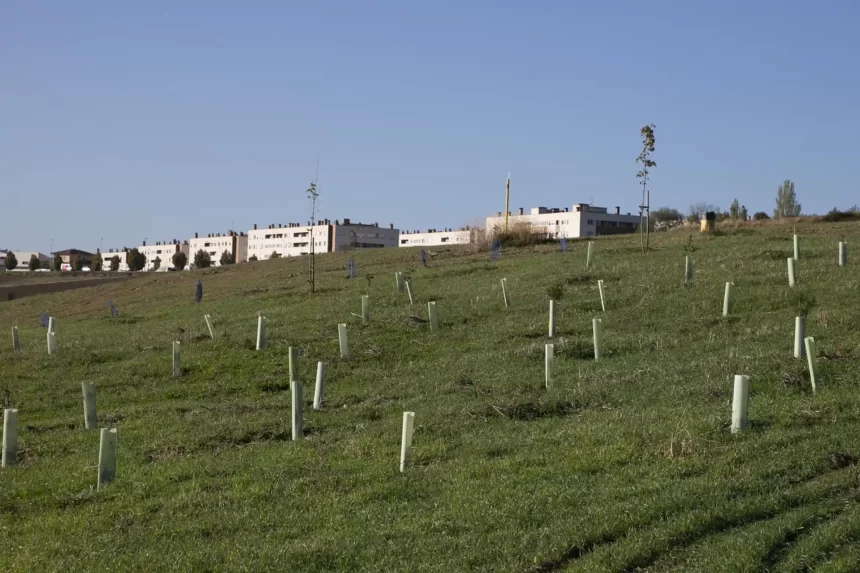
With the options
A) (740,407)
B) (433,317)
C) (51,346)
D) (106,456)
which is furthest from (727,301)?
(51,346)

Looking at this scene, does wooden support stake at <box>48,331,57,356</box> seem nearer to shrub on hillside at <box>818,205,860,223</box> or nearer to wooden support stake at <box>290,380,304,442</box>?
wooden support stake at <box>290,380,304,442</box>

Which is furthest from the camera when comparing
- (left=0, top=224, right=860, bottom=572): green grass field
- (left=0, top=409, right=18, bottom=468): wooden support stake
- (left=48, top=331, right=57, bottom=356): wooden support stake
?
(left=48, top=331, right=57, bottom=356): wooden support stake

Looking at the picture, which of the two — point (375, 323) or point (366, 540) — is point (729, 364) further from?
point (375, 323)

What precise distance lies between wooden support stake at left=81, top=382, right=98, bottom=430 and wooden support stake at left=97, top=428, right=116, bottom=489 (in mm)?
4581

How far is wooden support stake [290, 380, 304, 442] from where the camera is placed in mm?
14055

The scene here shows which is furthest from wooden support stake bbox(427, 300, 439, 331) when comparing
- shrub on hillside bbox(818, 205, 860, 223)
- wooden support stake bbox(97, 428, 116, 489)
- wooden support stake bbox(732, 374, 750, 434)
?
shrub on hillside bbox(818, 205, 860, 223)

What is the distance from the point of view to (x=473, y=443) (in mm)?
12828

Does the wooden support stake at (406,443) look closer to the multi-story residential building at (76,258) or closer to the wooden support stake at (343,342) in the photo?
the wooden support stake at (343,342)

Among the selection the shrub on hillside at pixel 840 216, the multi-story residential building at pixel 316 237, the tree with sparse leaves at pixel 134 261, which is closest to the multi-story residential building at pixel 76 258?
the tree with sparse leaves at pixel 134 261

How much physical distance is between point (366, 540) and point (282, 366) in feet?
45.0

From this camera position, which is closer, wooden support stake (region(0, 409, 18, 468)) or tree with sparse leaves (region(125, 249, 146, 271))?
wooden support stake (region(0, 409, 18, 468))

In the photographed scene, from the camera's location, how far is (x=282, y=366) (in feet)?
73.9

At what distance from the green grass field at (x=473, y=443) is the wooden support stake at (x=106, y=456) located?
28 cm

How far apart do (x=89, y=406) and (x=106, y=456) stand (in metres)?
4.82
